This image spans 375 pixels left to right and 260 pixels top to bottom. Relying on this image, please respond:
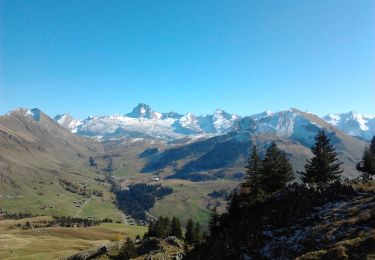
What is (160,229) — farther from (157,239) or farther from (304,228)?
(304,228)

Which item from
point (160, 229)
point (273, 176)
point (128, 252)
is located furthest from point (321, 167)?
point (160, 229)

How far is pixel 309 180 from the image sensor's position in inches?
3145

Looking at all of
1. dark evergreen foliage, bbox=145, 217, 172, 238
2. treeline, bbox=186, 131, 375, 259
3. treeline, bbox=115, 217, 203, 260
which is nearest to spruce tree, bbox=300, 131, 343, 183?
treeline, bbox=186, 131, 375, 259

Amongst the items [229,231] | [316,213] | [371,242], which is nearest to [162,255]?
[229,231]

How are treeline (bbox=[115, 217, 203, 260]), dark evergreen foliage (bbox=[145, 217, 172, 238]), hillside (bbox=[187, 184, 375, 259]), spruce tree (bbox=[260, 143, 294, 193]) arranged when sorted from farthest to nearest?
dark evergreen foliage (bbox=[145, 217, 172, 238]) < treeline (bbox=[115, 217, 203, 260]) < spruce tree (bbox=[260, 143, 294, 193]) < hillside (bbox=[187, 184, 375, 259])

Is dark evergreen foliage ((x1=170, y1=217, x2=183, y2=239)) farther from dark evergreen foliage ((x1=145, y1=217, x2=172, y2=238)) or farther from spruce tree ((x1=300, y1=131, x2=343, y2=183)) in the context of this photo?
spruce tree ((x1=300, y1=131, x2=343, y2=183))

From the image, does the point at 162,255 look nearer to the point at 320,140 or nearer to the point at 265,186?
the point at 265,186

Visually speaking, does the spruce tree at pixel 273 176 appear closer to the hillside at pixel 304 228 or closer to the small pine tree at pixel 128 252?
the hillside at pixel 304 228

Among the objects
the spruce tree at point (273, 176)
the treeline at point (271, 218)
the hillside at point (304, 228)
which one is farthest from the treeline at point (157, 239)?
the hillside at point (304, 228)

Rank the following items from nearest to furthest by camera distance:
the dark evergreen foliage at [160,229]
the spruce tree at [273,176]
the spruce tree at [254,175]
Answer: the spruce tree at [254,175], the spruce tree at [273,176], the dark evergreen foliage at [160,229]

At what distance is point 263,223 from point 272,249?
330 inches

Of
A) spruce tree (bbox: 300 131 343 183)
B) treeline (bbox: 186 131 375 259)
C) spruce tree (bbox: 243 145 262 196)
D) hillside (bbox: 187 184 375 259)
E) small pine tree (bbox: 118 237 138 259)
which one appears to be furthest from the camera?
small pine tree (bbox: 118 237 138 259)

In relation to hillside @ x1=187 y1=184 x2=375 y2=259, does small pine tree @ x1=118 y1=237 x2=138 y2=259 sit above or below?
below

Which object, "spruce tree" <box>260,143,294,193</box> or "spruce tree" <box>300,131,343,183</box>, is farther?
"spruce tree" <box>260,143,294,193</box>
